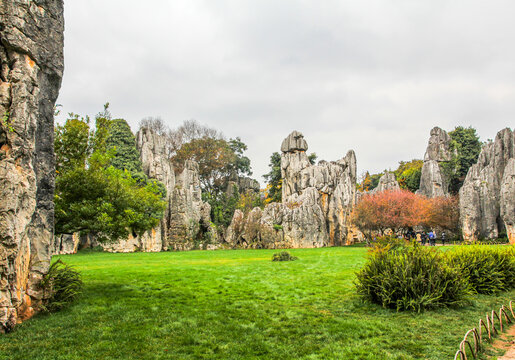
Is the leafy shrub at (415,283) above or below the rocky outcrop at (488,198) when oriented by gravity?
below

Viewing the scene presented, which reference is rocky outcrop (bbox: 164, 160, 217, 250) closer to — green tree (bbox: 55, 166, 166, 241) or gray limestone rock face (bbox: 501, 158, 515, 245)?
green tree (bbox: 55, 166, 166, 241)

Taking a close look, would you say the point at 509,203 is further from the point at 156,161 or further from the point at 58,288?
the point at 58,288

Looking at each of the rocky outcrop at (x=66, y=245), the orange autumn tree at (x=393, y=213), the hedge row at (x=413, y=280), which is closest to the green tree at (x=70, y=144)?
the hedge row at (x=413, y=280)

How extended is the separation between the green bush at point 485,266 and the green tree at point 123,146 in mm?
34076

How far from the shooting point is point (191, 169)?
45281 millimetres

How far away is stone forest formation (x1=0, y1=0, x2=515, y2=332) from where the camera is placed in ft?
24.4

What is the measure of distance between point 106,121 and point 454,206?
144 ft

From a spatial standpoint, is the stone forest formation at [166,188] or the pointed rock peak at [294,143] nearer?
the stone forest formation at [166,188]

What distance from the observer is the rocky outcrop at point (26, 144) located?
279 inches

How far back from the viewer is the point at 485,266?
1190 centimetres

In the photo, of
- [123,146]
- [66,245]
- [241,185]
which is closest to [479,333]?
[66,245]

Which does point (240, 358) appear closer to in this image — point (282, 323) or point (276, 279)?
point (282, 323)

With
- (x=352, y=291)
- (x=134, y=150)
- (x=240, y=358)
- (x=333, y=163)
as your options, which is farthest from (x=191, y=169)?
(x=240, y=358)

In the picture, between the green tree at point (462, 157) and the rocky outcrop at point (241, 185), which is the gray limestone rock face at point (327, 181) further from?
the green tree at point (462, 157)
